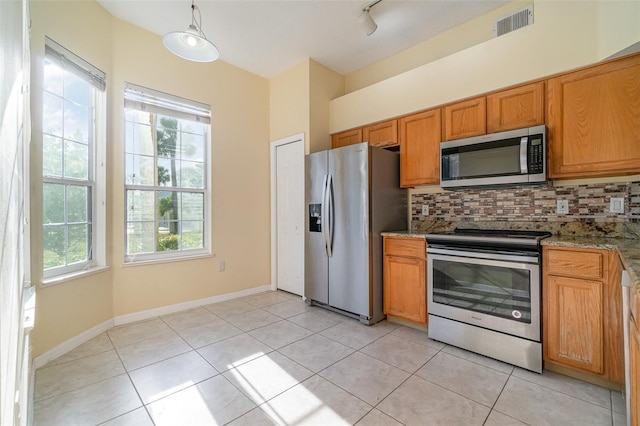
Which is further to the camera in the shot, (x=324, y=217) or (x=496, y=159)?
(x=324, y=217)

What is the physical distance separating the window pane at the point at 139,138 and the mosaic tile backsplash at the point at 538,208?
3.05 metres

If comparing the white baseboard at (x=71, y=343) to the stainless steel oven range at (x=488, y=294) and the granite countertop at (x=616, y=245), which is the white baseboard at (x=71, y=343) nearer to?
the granite countertop at (x=616, y=245)

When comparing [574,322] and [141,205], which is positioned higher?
[141,205]

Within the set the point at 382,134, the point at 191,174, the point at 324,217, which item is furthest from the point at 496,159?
the point at 191,174

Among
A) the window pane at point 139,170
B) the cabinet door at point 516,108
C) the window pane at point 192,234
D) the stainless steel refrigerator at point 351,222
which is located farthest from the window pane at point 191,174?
the cabinet door at point 516,108

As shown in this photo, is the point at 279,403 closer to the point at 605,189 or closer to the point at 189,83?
the point at 605,189

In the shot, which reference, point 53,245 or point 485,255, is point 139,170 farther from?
point 485,255

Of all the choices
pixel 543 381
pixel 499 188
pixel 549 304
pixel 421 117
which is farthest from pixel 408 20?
pixel 543 381

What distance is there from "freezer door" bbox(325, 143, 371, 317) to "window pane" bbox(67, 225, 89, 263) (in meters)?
2.35

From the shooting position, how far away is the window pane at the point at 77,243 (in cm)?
241

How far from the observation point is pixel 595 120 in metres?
2.01

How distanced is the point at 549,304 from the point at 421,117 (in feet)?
6.46

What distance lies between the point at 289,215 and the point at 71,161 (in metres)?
2.31

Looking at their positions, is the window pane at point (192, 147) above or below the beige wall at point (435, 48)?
below
